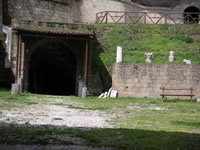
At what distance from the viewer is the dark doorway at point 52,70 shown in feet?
60.3

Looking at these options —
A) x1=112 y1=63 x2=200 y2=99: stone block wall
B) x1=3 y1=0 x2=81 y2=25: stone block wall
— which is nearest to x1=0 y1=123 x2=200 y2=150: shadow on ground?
x1=112 y1=63 x2=200 y2=99: stone block wall

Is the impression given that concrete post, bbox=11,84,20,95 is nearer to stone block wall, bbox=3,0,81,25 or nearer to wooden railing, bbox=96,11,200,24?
stone block wall, bbox=3,0,81,25

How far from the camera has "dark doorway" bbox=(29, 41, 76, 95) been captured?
60.3 feet

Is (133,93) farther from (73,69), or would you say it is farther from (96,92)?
(73,69)

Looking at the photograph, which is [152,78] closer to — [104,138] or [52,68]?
[104,138]

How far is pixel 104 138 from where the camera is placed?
4398 mm

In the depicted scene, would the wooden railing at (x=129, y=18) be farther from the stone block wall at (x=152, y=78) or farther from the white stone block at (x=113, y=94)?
the white stone block at (x=113, y=94)

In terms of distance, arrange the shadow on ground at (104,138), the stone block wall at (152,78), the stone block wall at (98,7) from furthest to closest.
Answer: the stone block wall at (98,7), the stone block wall at (152,78), the shadow on ground at (104,138)

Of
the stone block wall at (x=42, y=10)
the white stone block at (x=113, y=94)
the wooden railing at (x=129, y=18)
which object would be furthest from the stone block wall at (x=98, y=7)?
the white stone block at (x=113, y=94)

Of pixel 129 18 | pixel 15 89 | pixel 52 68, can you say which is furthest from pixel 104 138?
pixel 129 18

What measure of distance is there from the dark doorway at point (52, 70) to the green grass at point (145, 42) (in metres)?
2.71

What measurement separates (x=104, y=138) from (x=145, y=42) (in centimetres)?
1343

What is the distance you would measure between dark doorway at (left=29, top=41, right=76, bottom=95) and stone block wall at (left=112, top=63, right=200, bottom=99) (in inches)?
223

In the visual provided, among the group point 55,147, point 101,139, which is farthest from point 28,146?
point 101,139
